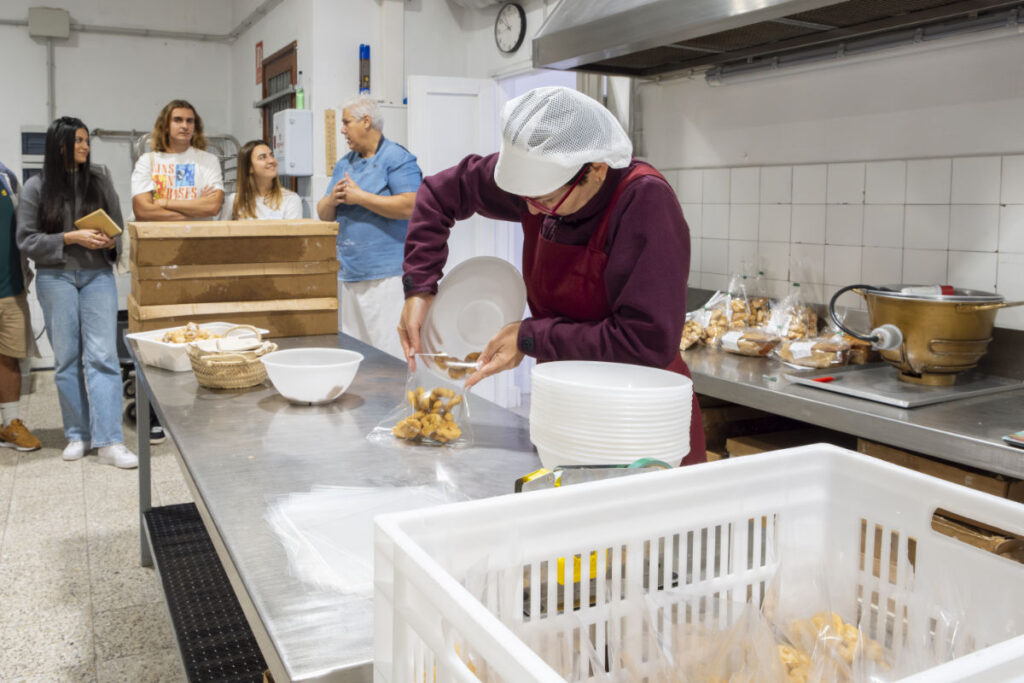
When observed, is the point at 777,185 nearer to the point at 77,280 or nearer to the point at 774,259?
the point at 774,259

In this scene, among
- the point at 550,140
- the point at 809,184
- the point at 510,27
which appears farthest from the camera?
the point at 510,27

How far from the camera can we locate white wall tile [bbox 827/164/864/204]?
10.4 ft

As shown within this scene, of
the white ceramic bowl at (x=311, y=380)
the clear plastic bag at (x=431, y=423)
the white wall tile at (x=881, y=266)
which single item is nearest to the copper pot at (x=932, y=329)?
the white wall tile at (x=881, y=266)

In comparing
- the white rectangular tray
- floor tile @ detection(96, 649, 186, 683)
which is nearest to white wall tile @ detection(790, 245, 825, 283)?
the white rectangular tray

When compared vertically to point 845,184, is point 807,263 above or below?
below

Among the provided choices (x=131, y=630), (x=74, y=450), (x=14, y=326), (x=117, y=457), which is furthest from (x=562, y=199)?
(x=14, y=326)

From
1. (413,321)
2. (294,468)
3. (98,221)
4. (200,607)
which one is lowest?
(200,607)

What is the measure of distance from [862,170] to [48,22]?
279 inches

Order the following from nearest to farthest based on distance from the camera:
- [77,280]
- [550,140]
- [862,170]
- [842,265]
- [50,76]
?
[550,140], [862,170], [842,265], [77,280], [50,76]

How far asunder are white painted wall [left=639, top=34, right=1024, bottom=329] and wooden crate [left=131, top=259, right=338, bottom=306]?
1706mm

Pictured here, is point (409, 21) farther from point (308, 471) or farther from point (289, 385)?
point (308, 471)

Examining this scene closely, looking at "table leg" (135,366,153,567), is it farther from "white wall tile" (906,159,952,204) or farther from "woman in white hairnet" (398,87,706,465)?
"white wall tile" (906,159,952,204)

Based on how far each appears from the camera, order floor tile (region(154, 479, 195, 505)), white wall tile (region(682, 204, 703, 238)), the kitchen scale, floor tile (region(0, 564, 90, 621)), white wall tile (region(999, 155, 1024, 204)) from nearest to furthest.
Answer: the kitchen scale
white wall tile (region(999, 155, 1024, 204))
floor tile (region(0, 564, 90, 621))
white wall tile (region(682, 204, 703, 238))
floor tile (region(154, 479, 195, 505))

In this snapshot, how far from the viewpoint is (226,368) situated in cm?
224
